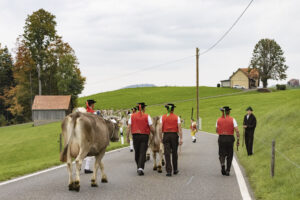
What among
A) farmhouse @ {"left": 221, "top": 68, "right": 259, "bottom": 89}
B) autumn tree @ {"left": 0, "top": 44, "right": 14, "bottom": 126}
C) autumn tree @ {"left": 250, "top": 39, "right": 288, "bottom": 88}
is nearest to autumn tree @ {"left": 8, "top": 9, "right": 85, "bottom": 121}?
autumn tree @ {"left": 0, "top": 44, "right": 14, "bottom": 126}

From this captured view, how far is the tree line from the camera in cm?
6062

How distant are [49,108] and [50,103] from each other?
0.89m

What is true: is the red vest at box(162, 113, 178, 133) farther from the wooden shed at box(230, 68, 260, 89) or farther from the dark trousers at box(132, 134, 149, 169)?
the wooden shed at box(230, 68, 260, 89)

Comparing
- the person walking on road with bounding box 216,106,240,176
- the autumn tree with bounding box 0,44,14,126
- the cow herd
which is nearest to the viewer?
the cow herd

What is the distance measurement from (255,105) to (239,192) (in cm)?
5401

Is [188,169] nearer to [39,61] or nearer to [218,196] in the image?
[218,196]

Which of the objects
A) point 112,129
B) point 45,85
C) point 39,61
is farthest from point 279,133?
point 45,85

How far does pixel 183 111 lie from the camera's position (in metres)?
62.4

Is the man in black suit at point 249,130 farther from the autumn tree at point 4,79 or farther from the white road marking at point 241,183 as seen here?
the autumn tree at point 4,79

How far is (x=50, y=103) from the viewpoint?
62094 millimetres

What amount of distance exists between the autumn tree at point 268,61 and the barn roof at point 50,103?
162 ft

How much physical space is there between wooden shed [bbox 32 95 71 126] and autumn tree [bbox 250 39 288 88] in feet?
162

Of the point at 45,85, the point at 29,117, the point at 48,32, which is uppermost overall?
the point at 48,32

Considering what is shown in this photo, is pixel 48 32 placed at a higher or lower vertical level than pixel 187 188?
higher
